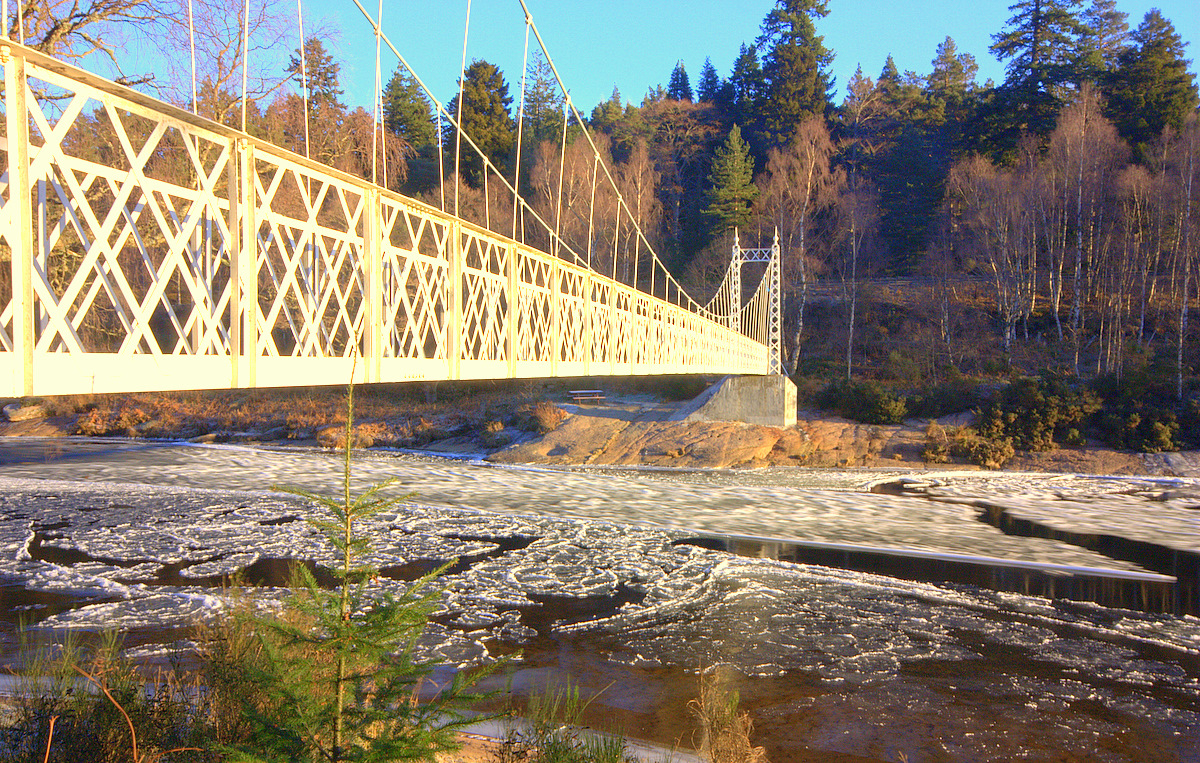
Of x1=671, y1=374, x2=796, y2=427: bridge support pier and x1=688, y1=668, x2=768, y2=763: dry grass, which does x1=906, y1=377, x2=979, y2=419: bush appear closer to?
x1=671, y1=374, x2=796, y2=427: bridge support pier

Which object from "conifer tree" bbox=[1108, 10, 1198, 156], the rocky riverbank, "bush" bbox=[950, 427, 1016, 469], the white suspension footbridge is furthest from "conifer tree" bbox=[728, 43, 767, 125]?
the white suspension footbridge

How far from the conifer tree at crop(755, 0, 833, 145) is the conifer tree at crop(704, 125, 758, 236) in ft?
13.9

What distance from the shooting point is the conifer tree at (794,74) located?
4081cm

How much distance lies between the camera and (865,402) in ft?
75.8

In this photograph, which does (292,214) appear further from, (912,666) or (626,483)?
(912,666)

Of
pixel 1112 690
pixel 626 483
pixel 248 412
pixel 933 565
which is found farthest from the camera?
pixel 248 412

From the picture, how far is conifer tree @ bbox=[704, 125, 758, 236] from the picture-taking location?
120ft

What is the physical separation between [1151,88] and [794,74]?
17.2 metres

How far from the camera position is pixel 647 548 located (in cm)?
1109

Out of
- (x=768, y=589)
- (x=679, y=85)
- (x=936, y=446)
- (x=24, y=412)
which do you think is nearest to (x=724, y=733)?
(x=768, y=589)

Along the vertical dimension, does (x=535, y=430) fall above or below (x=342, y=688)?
below

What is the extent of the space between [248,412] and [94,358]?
27.2m

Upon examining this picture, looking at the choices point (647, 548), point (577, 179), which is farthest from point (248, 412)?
point (647, 548)

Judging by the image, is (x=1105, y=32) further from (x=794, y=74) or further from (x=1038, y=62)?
(x=794, y=74)
